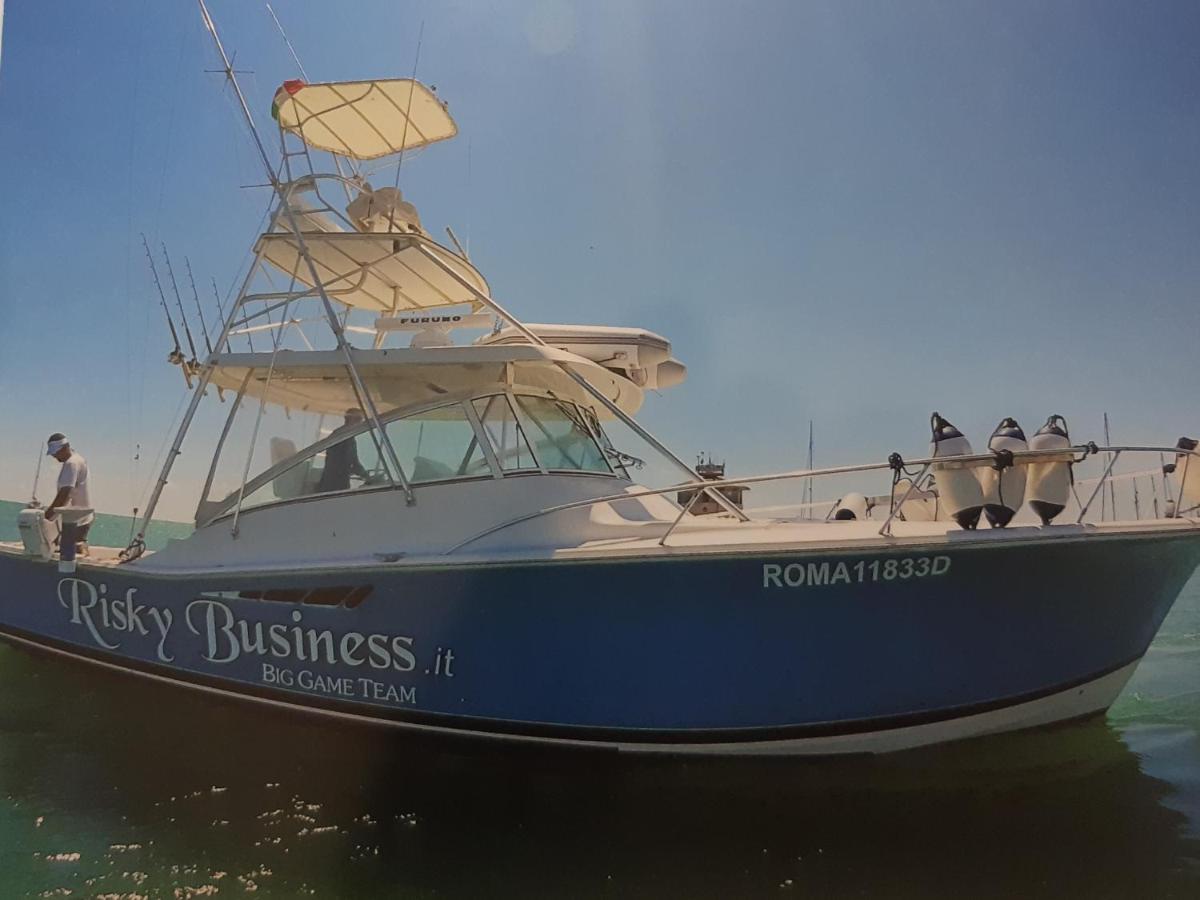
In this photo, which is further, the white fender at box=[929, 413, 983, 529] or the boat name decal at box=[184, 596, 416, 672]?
the boat name decal at box=[184, 596, 416, 672]

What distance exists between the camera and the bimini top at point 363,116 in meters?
6.43

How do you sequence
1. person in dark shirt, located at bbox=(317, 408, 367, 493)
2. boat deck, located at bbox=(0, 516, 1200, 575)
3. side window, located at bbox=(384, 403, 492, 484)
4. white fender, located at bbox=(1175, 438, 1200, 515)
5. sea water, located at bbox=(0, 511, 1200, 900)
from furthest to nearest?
person in dark shirt, located at bbox=(317, 408, 367, 493)
side window, located at bbox=(384, 403, 492, 484)
white fender, located at bbox=(1175, 438, 1200, 515)
boat deck, located at bbox=(0, 516, 1200, 575)
sea water, located at bbox=(0, 511, 1200, 900)

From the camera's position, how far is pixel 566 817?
4.67 m

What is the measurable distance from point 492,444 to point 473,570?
1.18 metres

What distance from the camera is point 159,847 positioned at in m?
4.22

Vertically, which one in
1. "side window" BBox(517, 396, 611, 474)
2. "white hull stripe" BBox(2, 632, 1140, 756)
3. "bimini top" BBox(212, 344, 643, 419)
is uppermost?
"bimini top" BBox(212, 344, 643, 419)

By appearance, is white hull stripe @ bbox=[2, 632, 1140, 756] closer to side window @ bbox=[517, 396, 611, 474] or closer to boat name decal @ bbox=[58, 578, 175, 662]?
side window @ bbox=[517, 396, 611, 474]

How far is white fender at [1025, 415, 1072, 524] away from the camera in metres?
4.79

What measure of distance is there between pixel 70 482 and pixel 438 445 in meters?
3.73

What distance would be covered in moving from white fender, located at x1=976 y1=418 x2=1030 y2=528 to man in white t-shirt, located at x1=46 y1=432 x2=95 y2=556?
719 centimetres

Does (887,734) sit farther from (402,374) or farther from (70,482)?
(70,482)

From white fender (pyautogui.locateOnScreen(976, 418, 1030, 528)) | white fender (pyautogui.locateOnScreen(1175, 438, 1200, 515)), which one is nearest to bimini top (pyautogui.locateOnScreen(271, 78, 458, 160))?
white fender (pyautogui.locateOnScreen(976, 418, 1030, 528))

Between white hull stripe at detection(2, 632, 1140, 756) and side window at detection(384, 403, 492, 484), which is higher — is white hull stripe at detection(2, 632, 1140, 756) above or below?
below

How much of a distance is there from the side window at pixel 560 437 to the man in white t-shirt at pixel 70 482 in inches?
161
